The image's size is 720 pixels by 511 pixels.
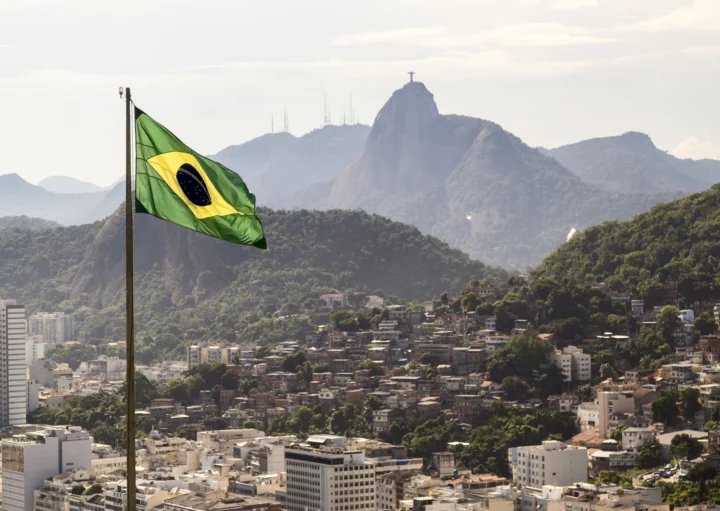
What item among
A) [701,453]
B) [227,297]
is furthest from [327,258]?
[701,453]

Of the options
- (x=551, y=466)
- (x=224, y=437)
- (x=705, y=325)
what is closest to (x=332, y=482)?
(x=551, y=466)

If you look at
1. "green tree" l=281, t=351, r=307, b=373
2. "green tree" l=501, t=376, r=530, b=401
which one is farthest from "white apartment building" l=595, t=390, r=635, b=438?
"green tree" l=281, t=351, r=307, b=373

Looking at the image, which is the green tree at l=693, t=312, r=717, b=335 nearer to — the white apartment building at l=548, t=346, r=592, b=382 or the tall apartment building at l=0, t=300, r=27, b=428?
the white apartment building at l=548, t=346, r=592, b=382

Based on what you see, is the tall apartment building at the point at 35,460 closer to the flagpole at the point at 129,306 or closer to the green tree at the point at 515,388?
the green tree at the point at 515,388

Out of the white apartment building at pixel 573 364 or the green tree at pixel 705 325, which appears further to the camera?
the green tree at pixel 705 325

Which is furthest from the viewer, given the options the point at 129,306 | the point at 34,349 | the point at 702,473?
the point at 34,349

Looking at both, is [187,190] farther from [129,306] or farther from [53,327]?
[53,327]

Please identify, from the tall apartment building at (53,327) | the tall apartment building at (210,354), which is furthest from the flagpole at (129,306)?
the tall apartment building at (53,327)

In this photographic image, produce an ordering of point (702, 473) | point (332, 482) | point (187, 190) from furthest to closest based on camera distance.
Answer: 1. point (332, 482)
2. point (702, 473)
3. point (187, 190)
